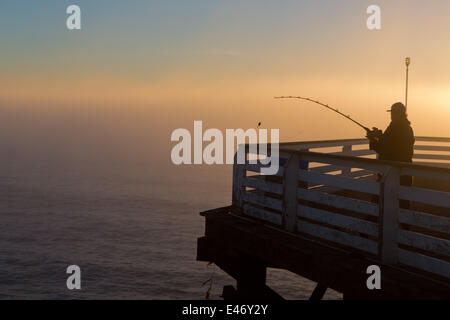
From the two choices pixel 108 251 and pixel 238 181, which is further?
pixel 108 251

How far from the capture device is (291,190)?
7.02m

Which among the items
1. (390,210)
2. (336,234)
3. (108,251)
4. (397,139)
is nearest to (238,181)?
(336,234)

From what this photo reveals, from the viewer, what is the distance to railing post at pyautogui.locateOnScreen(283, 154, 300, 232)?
23.0ft

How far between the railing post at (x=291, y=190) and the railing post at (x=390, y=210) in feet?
5.14

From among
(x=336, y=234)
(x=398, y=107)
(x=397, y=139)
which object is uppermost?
(x=398, y=107)

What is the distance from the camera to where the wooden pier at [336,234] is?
5184 millimetres

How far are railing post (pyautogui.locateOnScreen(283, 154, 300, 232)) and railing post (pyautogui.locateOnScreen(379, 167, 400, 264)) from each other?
1566 millimetres

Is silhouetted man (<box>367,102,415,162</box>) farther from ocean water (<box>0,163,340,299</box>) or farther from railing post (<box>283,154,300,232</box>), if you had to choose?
ocean water (<box>0,163,340,299</box>)

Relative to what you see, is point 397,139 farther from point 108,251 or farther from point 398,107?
point 108,251

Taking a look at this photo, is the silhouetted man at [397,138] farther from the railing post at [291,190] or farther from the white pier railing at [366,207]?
the railing post at [291,190]

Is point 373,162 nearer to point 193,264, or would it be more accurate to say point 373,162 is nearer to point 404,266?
point 404,266

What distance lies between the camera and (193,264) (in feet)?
358

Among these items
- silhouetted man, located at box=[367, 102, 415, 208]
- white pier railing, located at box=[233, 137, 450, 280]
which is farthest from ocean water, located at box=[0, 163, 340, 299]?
silhouetted man, located at box=[367, 102, 415, 208]

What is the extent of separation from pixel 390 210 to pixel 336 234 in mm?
986
